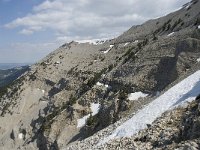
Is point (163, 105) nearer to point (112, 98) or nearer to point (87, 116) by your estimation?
point (112, 98)

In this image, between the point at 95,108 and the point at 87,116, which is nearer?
the point at 87,116

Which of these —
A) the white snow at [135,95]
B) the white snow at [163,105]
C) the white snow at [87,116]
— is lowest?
the white snow at [87,116]

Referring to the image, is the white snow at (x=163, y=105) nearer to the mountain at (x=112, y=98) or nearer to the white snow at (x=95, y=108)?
the mountain at (x=112, y=98)

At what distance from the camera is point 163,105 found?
27750 millimetres

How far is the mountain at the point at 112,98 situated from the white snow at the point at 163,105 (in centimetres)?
10

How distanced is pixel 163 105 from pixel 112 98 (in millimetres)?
20505

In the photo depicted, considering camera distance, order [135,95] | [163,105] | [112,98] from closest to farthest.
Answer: [163,105], [135,95], [112,98]

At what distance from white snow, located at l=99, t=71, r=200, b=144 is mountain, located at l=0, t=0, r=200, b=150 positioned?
10cm

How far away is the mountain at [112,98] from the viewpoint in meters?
25.8

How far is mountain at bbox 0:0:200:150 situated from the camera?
25.8 meters

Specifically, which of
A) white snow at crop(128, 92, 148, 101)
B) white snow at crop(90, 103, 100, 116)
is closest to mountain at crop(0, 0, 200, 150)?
white snow at crop(128, 92, 148, 101)

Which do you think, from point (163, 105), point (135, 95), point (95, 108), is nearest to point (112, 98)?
point (95, 108)

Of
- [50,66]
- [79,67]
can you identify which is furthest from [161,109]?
[50,66]

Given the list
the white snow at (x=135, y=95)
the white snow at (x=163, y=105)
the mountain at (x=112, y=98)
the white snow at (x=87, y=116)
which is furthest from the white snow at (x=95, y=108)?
the white snow at (x=163, y=105)
